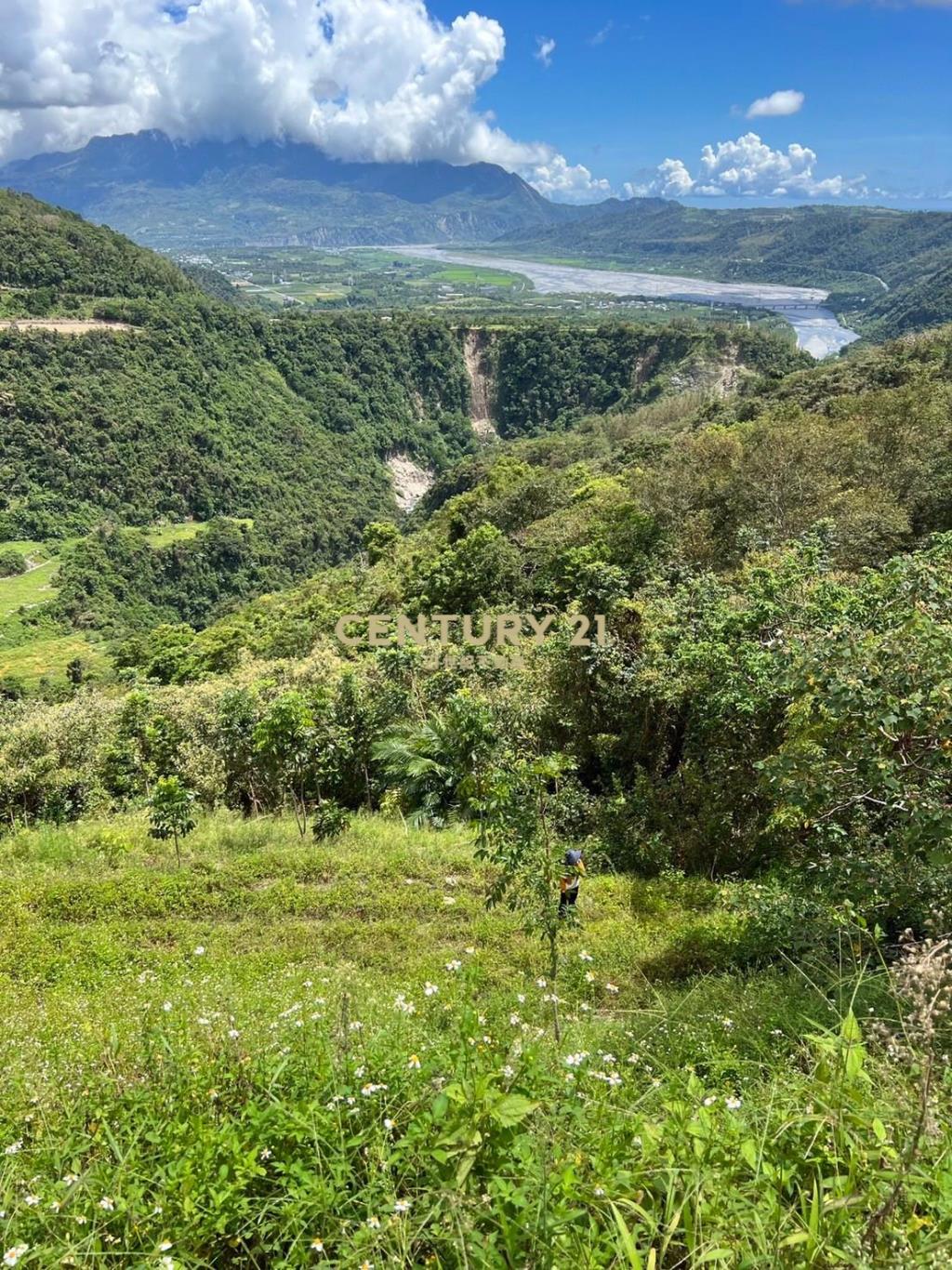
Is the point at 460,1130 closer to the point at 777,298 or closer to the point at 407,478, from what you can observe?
the point at 407,478

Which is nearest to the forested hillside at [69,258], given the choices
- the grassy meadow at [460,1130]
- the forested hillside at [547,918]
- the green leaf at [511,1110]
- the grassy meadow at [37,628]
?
the grassy meadow at [37,628]

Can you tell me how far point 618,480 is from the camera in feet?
84.2

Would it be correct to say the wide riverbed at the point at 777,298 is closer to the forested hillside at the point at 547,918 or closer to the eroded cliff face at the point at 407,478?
the eroded cliff face at the point at 407,478

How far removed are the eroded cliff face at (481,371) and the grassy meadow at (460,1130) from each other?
117 m

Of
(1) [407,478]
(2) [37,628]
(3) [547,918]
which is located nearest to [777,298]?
(1) [407,478]

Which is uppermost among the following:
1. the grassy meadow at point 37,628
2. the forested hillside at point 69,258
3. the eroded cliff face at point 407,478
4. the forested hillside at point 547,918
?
the forested hillside at point 69,258

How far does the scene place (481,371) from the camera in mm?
116188

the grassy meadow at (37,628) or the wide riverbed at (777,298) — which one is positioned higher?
the wide riverbed at (777,298)

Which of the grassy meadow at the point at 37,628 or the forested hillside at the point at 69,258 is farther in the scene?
the forested hillside at the point at 69,258

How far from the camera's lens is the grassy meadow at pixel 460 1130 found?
1.62m

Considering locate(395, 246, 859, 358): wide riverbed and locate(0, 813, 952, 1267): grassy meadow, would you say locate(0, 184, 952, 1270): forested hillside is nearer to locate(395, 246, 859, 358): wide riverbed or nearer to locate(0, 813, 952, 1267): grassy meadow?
locate(0, 813, 952, 1267): grassy meadow

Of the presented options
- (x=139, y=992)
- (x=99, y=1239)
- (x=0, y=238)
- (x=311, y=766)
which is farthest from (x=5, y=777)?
(x=0, y=238)

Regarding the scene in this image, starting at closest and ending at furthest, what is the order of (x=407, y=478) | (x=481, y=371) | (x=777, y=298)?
(x=407, y=478)
(x=481, y=371)
(x=777, y=298)

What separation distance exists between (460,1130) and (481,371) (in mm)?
123271
